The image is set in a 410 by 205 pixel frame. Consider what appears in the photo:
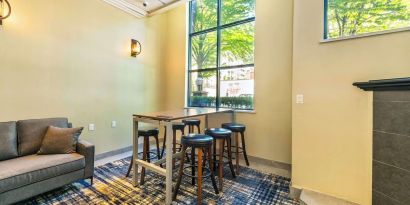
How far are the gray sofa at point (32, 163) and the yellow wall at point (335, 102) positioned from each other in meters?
2.74

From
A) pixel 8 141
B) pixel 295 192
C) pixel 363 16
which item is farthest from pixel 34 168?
pixel 363 16

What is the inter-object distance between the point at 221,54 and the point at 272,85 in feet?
4.40

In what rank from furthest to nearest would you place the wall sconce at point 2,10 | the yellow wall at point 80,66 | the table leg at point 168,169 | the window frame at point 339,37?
the yellow wall at point 80,66 → the wall sconce at point 2,10 → the table leg at point 168,169 → the window frame at point 339,37

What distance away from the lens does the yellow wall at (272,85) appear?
3156mm

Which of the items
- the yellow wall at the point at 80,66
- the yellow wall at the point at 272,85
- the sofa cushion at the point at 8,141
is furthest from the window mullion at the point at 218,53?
the sofa cushion at the point at 8,141

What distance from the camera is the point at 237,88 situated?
3.83 meters

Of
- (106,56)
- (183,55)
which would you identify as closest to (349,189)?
(183,55)

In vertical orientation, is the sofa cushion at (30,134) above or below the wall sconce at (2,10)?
below

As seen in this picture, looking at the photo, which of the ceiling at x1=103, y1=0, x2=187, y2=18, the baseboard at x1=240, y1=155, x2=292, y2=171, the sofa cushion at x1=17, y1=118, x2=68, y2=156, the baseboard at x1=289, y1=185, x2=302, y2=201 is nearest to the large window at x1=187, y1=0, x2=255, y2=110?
the ceiling at x1=103, y1=0, x2=187, y2=18

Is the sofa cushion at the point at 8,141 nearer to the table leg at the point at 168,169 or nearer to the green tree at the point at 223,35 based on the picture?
the table leg at the point at 168,169

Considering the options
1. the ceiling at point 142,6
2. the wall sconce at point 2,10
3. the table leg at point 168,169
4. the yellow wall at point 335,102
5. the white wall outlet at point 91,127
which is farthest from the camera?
the ceiling at point 142,6

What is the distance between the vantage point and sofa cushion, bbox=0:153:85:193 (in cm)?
190

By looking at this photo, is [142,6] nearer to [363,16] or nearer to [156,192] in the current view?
[156,192]

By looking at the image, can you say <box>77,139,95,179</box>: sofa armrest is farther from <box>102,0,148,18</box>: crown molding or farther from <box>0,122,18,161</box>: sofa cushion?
<box>102,0,148,18</box>: crown molding
